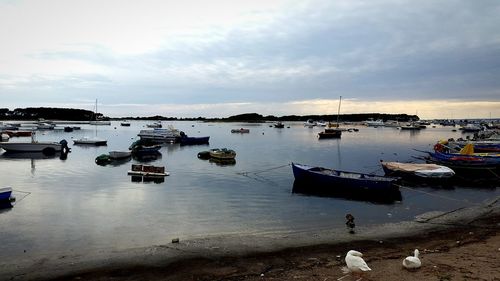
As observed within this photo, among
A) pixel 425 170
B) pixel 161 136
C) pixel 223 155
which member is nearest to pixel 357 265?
pixel 425 170

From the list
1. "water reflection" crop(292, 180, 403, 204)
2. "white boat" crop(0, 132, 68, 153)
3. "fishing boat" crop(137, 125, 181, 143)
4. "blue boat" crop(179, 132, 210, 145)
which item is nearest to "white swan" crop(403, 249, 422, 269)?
"water reflection" crop(292, 180, 403, 204)

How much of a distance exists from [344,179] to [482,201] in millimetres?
9282

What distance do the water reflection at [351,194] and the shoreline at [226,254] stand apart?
7.00 meters

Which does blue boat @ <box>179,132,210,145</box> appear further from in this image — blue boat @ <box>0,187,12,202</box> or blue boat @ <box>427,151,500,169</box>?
blue boat @ <box>0,187,12,202</box>

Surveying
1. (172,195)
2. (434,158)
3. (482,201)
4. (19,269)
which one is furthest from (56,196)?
(434,158)

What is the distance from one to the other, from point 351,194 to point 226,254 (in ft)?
51.9

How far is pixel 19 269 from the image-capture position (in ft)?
44.6

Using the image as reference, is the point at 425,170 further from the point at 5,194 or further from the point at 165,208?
the point at 5,194

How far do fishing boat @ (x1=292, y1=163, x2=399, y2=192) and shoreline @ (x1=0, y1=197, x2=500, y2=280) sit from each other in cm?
790

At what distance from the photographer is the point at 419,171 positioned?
1366 inches

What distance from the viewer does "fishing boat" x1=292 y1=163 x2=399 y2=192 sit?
28.1m

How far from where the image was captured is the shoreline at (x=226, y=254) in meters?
13.0

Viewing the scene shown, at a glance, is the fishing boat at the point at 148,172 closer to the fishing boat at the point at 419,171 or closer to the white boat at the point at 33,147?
the fishing boat at the point at 419,171

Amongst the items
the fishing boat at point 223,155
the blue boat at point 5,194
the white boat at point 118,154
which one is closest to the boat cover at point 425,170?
the fishing boat at point 223,155
